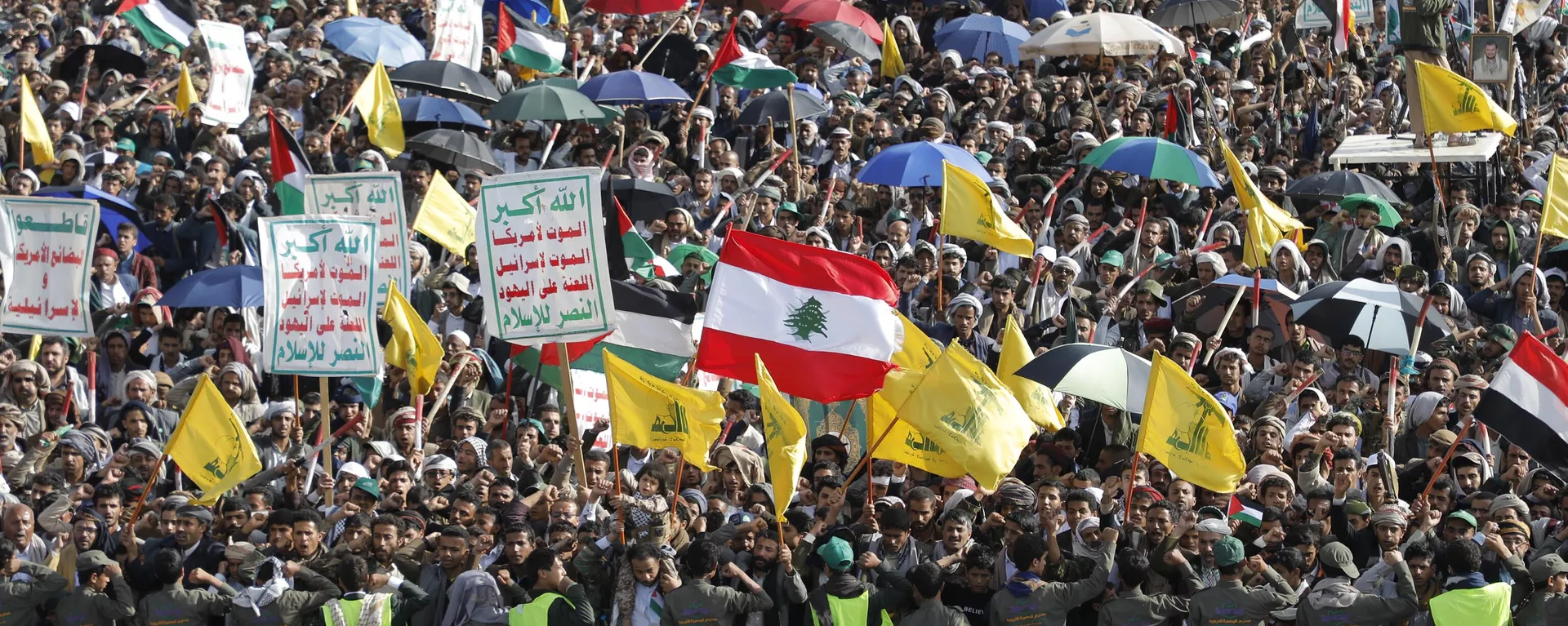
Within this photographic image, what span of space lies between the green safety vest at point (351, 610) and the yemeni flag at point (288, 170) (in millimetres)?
5190

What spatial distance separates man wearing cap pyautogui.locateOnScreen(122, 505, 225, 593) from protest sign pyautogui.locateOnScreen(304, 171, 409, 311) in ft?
6.94

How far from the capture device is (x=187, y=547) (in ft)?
43.6

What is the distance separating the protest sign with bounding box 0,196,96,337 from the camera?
1484 cm

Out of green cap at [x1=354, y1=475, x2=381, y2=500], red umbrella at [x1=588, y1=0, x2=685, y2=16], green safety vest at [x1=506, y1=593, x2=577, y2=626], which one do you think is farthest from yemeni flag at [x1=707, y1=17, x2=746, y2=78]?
green safety vest at [x1=506, y1=593, x2=577, y2=626]

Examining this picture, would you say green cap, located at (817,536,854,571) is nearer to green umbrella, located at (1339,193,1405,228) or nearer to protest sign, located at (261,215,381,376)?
protest sign, located at (261,215,381,376)

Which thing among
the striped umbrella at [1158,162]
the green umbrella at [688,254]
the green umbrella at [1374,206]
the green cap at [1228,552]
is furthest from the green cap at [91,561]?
the green umbrella at [1374,206]

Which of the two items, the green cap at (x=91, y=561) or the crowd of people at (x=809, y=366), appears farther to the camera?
the green cap at (x=91, y=561)

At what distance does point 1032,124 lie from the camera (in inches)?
803

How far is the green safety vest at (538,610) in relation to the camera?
12.4 m

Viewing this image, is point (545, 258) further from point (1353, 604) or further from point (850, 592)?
point (1353, 604)

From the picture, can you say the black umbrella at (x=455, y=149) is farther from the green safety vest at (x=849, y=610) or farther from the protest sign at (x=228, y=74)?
the green safety vest at (x=849, y=610)

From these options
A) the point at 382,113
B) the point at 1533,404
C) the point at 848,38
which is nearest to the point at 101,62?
the point at 382,113

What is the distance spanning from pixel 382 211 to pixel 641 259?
2.54 meters

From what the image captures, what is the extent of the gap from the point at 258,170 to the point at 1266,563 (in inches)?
372
